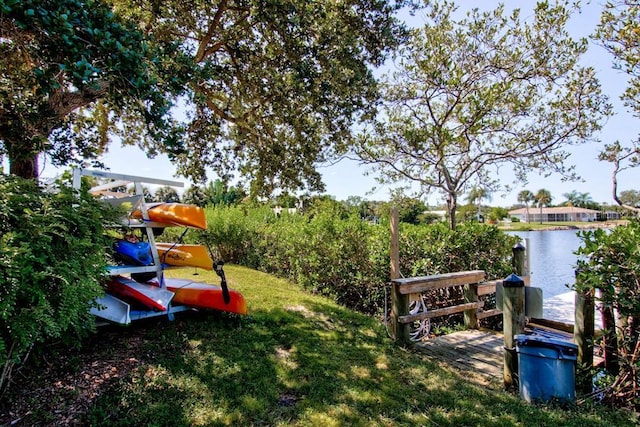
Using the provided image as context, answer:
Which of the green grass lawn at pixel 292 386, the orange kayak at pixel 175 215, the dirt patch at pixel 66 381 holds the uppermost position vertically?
the orange kayak at pixel 175 215

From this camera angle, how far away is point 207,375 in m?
3.35

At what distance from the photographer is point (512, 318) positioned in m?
3.59

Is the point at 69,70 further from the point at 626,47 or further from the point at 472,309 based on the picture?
the point at 626,47

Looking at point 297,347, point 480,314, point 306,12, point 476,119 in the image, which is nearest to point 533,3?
point 476,119

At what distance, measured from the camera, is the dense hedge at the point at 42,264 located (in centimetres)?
218

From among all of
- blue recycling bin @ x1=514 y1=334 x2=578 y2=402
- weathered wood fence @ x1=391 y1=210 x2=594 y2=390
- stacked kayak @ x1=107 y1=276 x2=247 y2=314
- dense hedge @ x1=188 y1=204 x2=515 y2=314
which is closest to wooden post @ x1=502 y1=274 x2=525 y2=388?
weathered wood fence @ x1=391 y1=210 x2=594 y2=390

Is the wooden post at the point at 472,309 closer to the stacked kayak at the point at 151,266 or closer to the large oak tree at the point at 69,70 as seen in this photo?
the stacked kayak at the point at 151,266

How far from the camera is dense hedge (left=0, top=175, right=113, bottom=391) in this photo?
7.14ft

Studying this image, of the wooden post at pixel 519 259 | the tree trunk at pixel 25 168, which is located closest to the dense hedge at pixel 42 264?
the tree trunk at pixel 25 168

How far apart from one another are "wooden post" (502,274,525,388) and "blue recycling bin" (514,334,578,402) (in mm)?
260

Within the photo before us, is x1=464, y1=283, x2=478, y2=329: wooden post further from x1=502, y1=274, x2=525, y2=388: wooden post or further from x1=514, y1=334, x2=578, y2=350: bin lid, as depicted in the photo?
x1=514, y1=334, x2=578, y2=350: bin lid

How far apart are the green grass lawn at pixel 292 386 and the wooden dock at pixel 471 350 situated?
0.29 meters

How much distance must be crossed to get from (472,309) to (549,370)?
2578 mm

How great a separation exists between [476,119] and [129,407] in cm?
721
